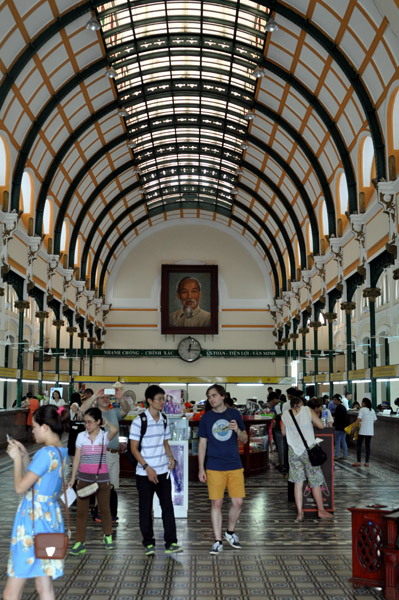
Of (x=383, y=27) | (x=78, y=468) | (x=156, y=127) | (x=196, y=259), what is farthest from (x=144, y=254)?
(x=78, y=468)

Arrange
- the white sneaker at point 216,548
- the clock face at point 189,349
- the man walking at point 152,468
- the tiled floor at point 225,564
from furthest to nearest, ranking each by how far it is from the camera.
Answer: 1. the clock face at point 189,349
2. the white sneaker at point 216,548
3. the man walking at point 152,468
4. the tiled floor at point 225,564

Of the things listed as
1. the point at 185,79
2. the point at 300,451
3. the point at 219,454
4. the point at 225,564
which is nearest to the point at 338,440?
the point at 300,451

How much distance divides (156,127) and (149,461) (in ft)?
90.9

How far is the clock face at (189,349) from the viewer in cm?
4428

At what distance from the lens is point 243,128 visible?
3186 cm

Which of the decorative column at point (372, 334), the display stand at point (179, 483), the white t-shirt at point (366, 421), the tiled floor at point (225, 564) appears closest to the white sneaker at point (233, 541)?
the tiled floor at point (225, 564)

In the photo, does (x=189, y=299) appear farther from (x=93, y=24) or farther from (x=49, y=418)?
(x=49, y=418)

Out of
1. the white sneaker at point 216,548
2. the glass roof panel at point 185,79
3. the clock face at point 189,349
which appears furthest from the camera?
the clock face at point 189,349

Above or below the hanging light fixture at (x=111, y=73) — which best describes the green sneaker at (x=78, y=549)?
below

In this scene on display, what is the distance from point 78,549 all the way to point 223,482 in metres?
1.77

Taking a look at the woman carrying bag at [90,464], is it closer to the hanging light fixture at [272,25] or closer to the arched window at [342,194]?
the hanging light fixture at [272,25]

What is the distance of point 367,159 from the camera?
22.8 meters

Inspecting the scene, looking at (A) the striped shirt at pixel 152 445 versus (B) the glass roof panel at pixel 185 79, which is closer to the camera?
(A) the striped shirt at pixel 152 445

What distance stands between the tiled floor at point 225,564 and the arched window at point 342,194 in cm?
1742
